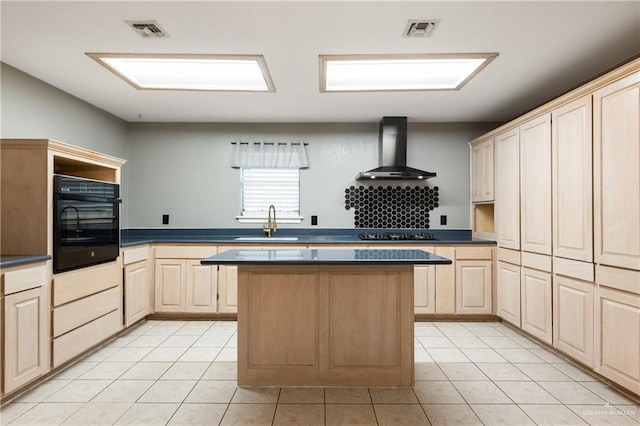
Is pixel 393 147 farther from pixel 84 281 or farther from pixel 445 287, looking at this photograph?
pixel 84 281

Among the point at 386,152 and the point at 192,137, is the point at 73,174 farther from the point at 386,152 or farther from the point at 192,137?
the point at 386,152

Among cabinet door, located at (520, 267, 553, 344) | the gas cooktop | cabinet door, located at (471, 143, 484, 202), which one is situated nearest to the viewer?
cabinet door, located at (520, 267, 553, 344)

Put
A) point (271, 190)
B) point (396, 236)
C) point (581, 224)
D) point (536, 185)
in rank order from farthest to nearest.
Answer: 1. point (271, 190)
2. point (396, 236)
3. point (536, 185)
4. point (581, 224)

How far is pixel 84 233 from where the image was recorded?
292 cm

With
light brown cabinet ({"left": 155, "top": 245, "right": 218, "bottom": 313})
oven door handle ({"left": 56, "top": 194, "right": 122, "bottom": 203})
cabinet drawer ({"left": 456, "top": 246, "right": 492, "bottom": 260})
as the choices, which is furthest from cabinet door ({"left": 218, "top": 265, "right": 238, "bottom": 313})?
cabinet drawer ({"left": 456, "top": 246, "right": 492, "bottom": 260})

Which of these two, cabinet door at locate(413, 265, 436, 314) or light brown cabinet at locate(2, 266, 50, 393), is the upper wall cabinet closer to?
cabinet door at locate(413, 265, 436, 314)

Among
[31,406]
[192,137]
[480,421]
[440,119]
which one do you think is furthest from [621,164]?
[192,137]

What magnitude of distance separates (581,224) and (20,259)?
399 centimetres

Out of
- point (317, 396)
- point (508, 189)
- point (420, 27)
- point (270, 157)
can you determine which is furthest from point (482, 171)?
point (317, 396)

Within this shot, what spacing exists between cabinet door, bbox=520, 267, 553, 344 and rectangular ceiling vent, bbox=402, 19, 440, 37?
90.4 inches

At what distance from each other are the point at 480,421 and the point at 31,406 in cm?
275

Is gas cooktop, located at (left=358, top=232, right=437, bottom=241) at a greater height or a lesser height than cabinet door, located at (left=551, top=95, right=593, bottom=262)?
lesser

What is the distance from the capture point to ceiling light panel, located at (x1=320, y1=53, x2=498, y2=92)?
108 inches

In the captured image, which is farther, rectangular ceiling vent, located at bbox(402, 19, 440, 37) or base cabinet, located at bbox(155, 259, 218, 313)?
base cabinet, located at bbox(155, 259, 218, 313)
